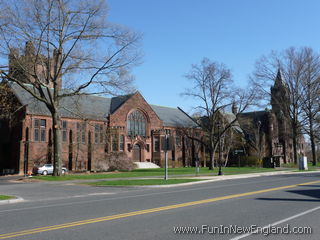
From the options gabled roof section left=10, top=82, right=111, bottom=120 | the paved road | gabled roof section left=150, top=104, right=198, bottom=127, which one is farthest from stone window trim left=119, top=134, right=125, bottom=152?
the paved road

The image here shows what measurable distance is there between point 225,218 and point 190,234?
1.97m

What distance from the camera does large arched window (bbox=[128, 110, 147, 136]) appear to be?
177ft

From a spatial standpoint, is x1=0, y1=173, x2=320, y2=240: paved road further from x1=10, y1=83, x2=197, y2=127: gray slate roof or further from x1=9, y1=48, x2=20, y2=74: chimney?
x1=10, y1=83, x2=197, y2=127: gray slate roof

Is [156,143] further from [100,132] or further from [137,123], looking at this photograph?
[100,132]

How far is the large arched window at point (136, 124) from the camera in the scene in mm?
54056

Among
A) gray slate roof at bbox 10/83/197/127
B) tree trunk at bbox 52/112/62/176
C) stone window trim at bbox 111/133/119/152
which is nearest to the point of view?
tree trunk at bbox 52/112/62/176

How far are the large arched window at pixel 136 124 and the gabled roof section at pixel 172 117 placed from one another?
5.59 meters

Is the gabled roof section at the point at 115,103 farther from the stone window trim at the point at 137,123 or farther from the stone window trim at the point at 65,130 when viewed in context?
the stone window trim at the point at 65,130

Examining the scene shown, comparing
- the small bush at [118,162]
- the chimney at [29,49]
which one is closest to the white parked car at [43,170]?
the small bush at [118,162]

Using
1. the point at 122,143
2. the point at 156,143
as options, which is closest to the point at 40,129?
the point at 122,143

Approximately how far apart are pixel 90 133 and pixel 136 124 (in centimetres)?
938

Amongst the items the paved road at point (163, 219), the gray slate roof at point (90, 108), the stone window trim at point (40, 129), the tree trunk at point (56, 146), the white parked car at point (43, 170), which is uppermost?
the gray slate roof at point (90, 108)

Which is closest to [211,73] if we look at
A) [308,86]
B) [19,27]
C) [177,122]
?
[308,86]

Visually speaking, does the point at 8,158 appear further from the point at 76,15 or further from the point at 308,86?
the point at 308,86
